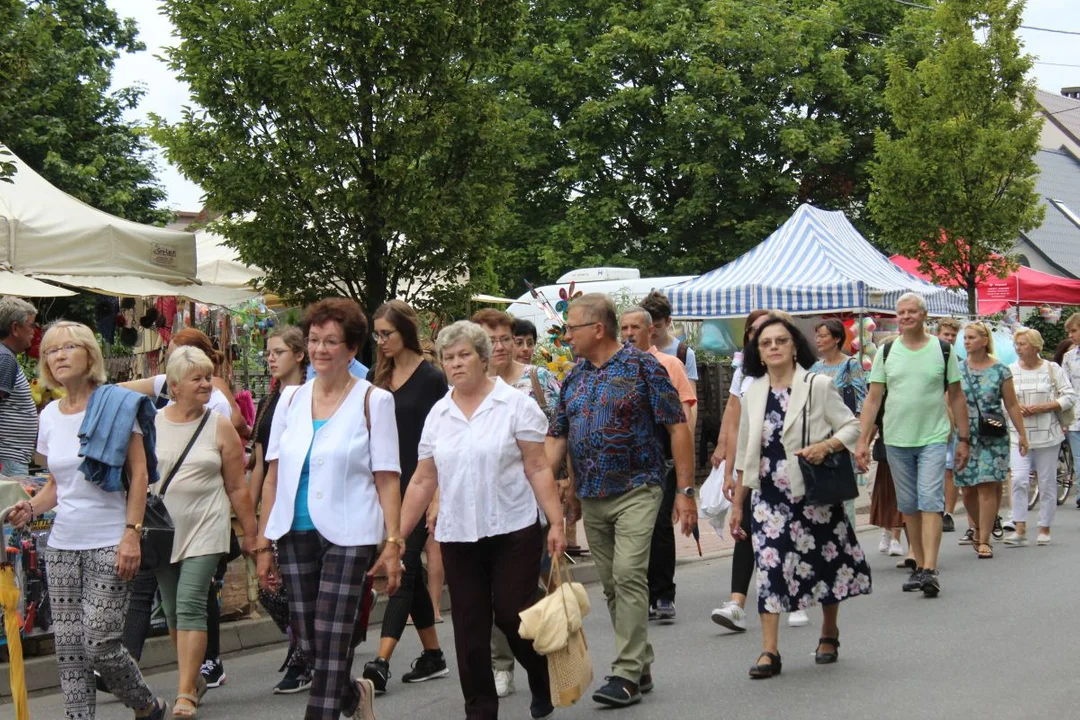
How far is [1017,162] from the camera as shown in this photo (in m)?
22.2

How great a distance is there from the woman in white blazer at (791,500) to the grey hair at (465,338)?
1.69 m

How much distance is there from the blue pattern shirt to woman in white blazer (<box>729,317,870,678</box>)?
64cm

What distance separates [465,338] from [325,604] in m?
1.27

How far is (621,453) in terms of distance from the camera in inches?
252

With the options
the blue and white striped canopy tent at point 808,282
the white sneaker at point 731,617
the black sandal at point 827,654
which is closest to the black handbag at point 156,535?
the white sneaker at point 731,617

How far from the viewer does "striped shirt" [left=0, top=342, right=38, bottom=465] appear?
7.93m

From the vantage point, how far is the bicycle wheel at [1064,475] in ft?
50.0

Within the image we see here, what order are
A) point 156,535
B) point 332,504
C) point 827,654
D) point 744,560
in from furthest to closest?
point 744,560
point 827,654
point 156,535
point 332,504

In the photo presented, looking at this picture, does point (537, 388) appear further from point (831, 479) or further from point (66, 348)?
point (66, 348)

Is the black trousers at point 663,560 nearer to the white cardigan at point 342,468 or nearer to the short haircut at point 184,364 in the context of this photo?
the short haircut at point 184,364

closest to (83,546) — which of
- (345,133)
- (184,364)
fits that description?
(184,364)

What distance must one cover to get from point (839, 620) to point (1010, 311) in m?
16.6

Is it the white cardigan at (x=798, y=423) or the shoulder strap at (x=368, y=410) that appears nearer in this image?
the shoulder strap at (x=368, y=410)

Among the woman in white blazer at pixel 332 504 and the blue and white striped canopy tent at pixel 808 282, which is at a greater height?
the blue and white striped canopy tent at pixel 808 282
